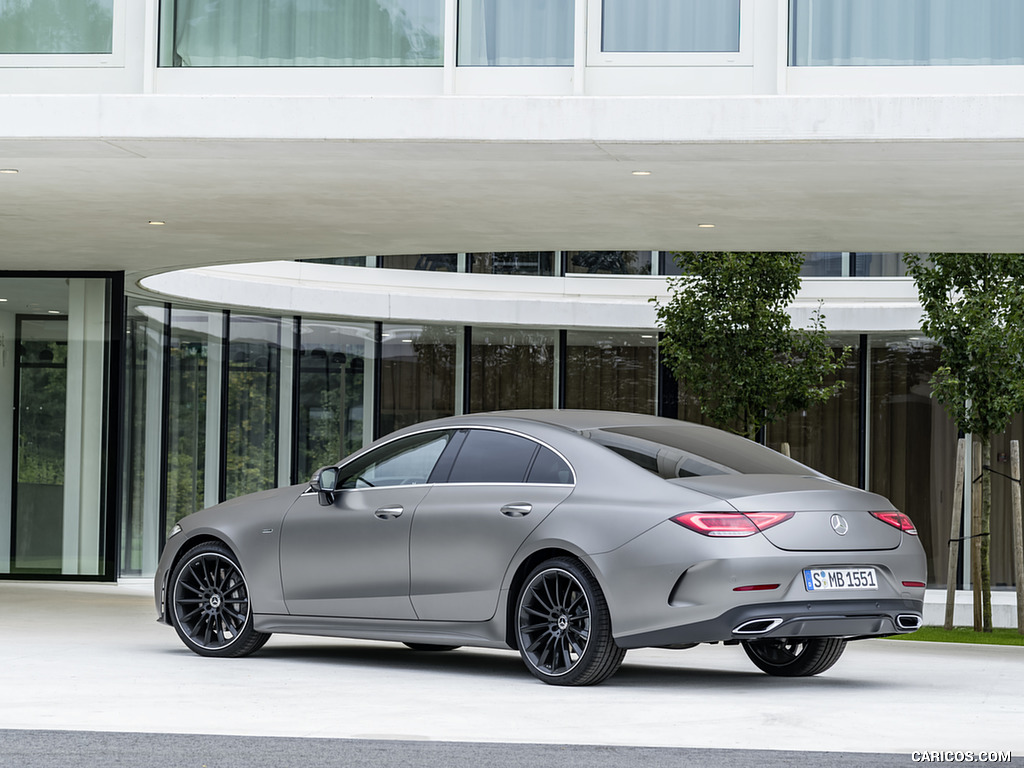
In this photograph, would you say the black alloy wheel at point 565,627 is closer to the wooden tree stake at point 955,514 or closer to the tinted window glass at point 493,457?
the tinted window glass at point 493,457

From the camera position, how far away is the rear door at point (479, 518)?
8180mm

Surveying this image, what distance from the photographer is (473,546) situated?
833 centimetres

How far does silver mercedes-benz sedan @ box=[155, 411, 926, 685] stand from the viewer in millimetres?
7559

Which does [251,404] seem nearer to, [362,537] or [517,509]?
[362,537]

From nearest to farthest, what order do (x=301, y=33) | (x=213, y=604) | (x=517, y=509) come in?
(x=517, y=509) < (x=213, y=604) < (x=301, y=33)

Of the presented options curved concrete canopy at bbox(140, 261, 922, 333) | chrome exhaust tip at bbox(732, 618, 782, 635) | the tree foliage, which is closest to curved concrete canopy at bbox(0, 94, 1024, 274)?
the tree foliage

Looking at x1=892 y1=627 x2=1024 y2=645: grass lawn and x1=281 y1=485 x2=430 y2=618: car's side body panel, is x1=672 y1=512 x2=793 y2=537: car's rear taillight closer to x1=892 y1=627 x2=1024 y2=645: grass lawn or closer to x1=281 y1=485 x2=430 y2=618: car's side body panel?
x1=281 y1=485 x2=430 y2=618: car's side body panel

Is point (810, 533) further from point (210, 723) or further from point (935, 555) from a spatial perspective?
point (935, 555)

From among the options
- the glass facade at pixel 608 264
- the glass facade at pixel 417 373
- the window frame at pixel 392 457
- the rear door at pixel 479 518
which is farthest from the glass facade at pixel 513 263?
the rear door at pixel 479 518

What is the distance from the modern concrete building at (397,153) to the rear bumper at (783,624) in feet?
9.75

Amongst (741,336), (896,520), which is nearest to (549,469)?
(896,520)

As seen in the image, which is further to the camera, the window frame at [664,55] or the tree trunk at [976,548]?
the tree trunk at [976,548]

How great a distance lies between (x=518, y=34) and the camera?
32.6 feet

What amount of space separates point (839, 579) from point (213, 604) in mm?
3950
